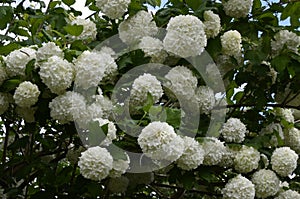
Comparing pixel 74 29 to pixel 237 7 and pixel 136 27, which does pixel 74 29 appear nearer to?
pixel 136 27

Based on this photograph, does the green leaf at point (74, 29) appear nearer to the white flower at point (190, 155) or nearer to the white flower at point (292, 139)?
the white flower at point (190, 155)

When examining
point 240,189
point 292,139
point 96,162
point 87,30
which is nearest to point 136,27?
point 87,30

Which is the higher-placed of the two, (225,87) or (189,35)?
(189,35)

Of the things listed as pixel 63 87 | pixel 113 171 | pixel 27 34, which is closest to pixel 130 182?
pixel 113 171

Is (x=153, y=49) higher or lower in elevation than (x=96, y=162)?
higher

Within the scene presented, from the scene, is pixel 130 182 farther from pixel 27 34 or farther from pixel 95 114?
pixel 27 34

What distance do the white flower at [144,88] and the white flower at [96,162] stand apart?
296 mm

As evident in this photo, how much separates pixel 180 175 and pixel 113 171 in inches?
15.0

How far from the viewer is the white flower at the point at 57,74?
6.96 ft

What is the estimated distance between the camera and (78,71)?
216 cm

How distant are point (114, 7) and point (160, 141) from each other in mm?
727

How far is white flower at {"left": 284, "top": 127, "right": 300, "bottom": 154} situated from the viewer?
283cm

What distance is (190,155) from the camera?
2.20 metres

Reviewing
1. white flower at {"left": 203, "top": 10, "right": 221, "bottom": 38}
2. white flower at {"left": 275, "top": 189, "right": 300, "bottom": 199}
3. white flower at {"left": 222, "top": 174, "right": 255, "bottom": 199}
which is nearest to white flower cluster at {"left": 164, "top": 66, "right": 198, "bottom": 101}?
white flower at {"left": 203, "top": 10, "right": 221, "bottom": 38}
